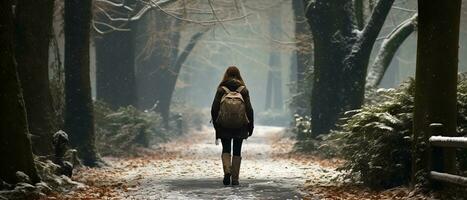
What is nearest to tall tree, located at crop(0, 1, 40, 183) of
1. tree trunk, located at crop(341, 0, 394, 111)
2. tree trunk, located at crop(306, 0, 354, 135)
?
tree trunk, located at crop(341, 0, 394, 111)

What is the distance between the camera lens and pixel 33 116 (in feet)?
Answer: 41.5

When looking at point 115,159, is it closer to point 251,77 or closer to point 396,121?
point 396,121

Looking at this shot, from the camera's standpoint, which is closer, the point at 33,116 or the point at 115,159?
the point at 33,116

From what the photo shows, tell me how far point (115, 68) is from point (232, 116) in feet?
44.4

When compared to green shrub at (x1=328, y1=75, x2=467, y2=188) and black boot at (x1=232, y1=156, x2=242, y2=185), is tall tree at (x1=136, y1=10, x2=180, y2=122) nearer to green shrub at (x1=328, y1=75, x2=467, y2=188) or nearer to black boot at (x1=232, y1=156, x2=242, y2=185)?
black boot at (x1=232, y1=156, x2=242, y2=185)

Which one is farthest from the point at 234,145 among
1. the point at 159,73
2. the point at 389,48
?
the point at 159,73

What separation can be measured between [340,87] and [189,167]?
16.1ft

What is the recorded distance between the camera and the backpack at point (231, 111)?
36.5ft

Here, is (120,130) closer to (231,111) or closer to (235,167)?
(235,167)

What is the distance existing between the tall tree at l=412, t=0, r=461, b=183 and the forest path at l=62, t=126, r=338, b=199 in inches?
95.0

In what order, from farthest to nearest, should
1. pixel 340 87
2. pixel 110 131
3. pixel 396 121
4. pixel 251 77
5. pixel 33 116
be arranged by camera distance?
pixel 251 77, pixel 110 131, pixel 340 87, pixel 33 116, pixel 396 121

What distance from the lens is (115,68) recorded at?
2397 centimetres

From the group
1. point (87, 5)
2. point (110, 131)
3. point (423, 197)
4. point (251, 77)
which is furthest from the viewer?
point (251, 77)

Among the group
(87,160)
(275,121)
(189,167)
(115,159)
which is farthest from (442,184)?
(275,121)
